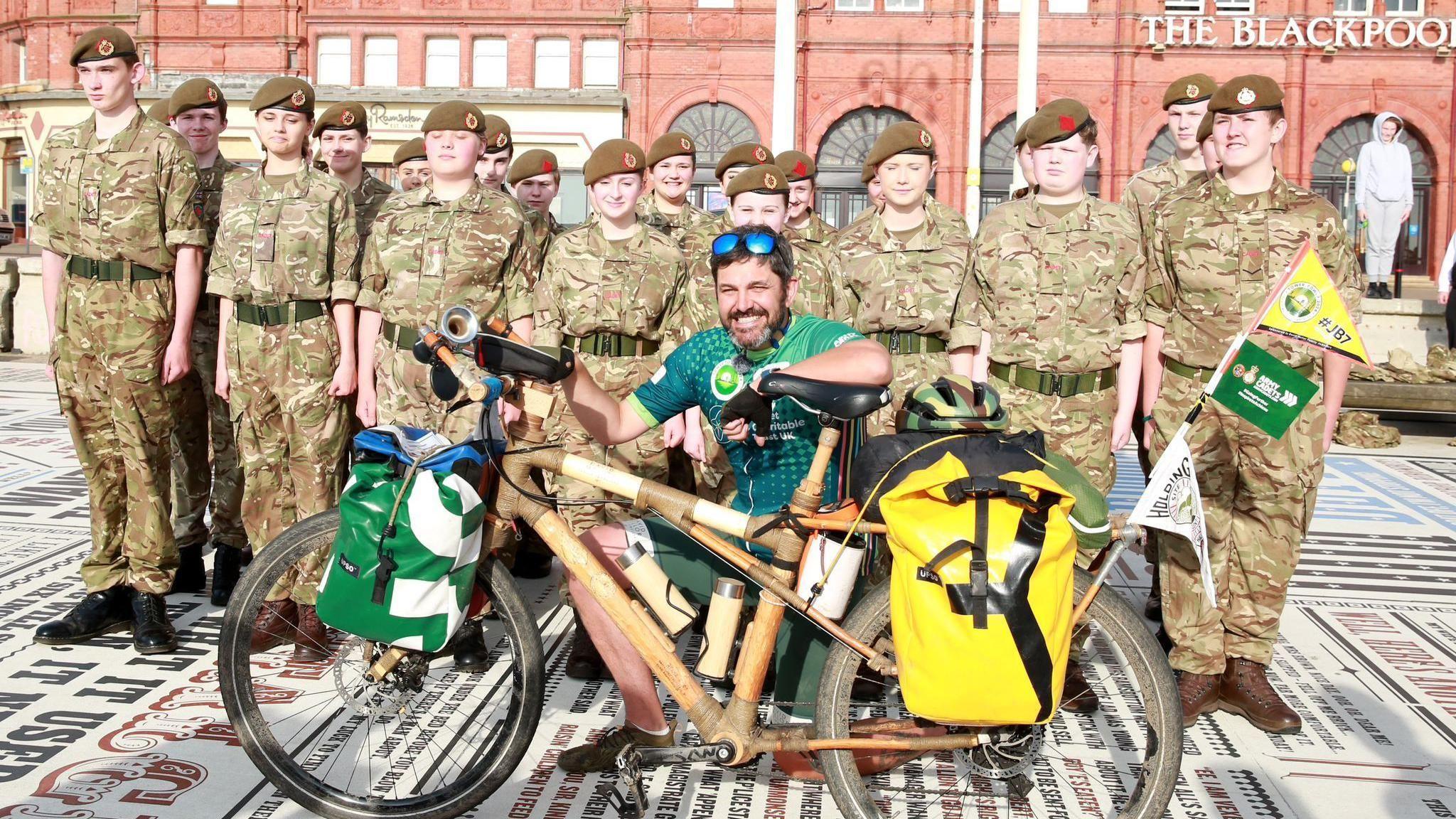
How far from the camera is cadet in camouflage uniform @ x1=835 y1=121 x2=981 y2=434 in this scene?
6035mm

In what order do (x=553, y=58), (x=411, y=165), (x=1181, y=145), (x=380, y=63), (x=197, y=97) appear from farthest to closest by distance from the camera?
(x=380, y=63), (x=553, y=58), (x=411, y=165), (x=1181, y=145), (x=197, y=97)

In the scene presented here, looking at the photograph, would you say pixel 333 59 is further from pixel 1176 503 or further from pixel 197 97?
pixel 1176 503

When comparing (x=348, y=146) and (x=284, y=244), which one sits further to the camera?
(x=348, y=146)

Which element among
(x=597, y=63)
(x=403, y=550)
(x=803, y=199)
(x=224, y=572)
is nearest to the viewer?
(x=403, y=550)

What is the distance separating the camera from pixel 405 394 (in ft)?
19.4

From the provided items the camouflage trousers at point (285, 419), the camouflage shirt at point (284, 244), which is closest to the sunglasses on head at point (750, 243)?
the camouflage shirt at point (284, 244)

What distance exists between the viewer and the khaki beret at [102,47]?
567cm

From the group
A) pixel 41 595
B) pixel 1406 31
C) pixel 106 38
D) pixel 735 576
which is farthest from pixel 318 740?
pixel 1406 31

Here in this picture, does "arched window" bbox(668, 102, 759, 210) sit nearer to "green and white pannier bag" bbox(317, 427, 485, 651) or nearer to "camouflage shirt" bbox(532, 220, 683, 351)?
"camouflage shirt" bbox(532, 220, 683, 351)

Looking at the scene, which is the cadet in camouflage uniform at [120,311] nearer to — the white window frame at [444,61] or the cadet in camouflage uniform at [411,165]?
the cadet in camouflage uniform at [411,165]

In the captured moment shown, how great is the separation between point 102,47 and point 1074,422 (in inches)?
161

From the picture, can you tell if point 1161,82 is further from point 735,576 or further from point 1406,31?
point 735,576

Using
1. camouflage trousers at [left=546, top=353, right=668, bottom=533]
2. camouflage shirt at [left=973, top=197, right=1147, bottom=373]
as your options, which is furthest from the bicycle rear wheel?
camouflage shirt at [left=973, top=197, right=1147, bottom=373]

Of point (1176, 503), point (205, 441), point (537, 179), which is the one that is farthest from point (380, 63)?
point (1176, 503)
